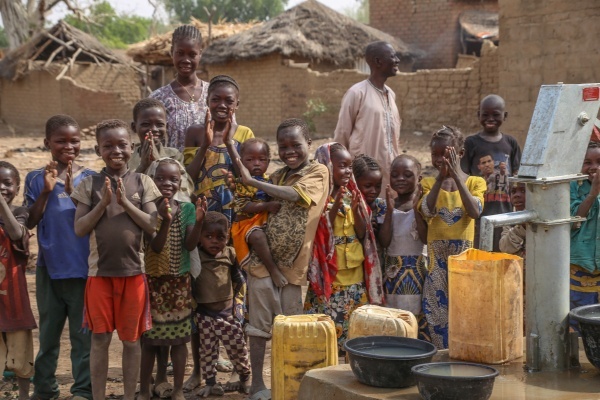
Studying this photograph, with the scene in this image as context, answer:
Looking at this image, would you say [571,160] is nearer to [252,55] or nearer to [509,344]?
[509,344]

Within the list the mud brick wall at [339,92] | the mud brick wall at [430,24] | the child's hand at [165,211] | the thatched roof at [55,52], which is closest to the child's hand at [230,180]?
the child's hand at [165,211]

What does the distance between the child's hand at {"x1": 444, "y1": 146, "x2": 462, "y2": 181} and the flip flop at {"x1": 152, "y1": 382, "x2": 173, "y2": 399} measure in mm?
1799

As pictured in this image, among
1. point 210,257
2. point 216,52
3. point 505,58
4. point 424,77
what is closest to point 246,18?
point 216,52

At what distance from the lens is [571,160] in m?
2.84

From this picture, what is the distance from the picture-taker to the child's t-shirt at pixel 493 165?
512cm

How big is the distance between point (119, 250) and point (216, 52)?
47.2 ft

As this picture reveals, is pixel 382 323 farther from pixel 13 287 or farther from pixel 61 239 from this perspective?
pixel 13 287

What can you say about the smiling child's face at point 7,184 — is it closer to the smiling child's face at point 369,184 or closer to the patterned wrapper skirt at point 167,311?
the patterned wrapper skirt at point 167,311

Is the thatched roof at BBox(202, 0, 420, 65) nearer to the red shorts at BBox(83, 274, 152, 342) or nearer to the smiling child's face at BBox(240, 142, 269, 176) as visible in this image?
the smiling child's face at BBox(240, 142, 269, 176)

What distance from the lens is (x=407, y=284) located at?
4.46 m

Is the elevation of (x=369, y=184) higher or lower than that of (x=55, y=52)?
lower

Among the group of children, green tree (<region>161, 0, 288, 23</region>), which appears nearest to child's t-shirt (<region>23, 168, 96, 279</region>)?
the group of children

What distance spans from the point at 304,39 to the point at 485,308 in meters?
14.9

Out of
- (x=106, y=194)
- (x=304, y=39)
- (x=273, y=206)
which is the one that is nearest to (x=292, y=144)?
(x=273, y=206)
